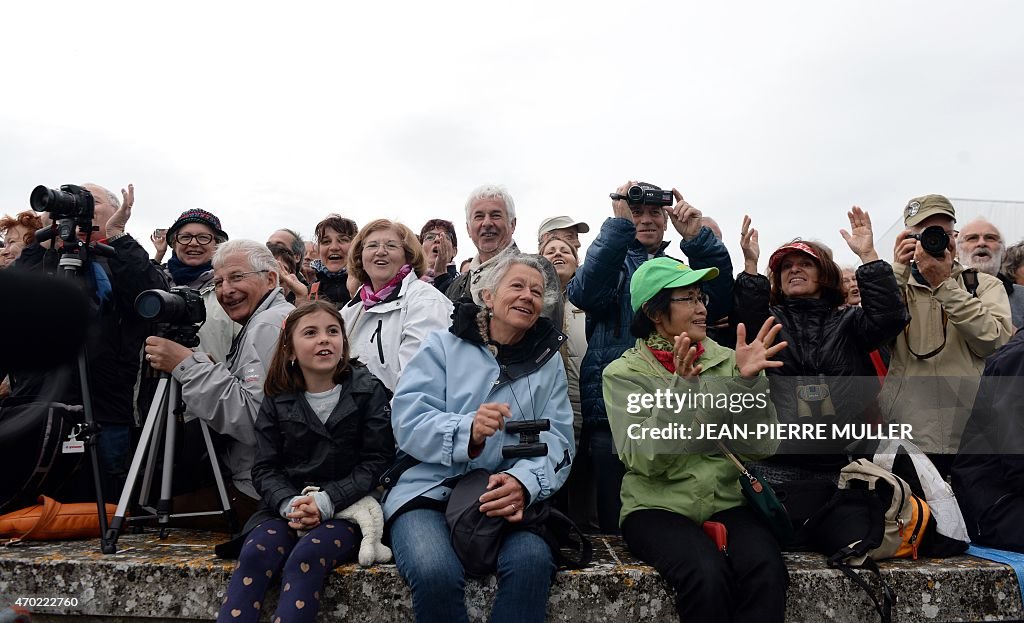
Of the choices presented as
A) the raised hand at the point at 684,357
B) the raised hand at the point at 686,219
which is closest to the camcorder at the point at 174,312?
the raised hand at the point at 684,357

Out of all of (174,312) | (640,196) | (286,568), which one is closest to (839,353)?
(640,196)

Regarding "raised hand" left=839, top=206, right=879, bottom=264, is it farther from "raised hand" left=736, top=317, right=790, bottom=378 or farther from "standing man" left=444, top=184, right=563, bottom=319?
"standing man" left=444, top=184, right=563, bottom=319

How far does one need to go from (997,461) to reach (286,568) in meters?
3.36

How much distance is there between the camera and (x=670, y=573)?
2904 mm

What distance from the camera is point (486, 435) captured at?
10.0ft

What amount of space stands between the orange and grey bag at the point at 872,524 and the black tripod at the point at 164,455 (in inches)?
115

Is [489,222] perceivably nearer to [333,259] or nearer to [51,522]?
[333,259]

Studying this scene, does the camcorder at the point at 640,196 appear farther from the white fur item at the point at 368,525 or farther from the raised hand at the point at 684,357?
the white fur item at the point at 368,525

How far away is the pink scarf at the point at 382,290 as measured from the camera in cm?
433

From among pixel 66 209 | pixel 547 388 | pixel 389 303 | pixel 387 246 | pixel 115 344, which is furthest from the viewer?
pixel 387 246

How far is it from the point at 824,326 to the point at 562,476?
1.78 metres

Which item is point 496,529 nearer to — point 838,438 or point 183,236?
point 838,438

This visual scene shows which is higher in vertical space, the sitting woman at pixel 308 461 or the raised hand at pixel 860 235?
the raised hand at pixel 860 235

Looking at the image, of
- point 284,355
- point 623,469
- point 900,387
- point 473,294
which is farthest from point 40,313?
point 900,387
